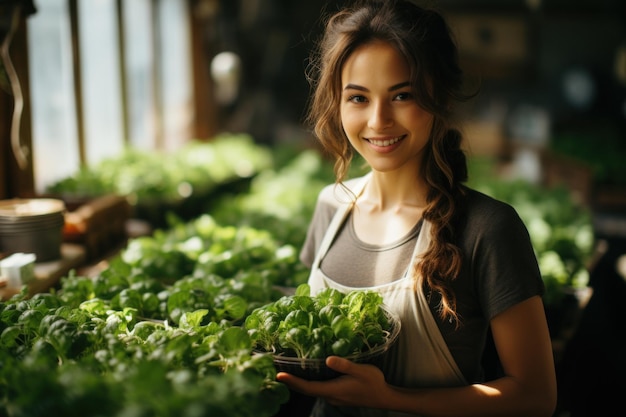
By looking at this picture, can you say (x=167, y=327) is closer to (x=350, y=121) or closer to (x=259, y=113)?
(x=350, y=121)

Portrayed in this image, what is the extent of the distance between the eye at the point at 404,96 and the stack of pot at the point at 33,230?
1.75 meters

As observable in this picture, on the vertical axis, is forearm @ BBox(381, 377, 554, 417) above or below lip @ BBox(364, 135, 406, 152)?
below

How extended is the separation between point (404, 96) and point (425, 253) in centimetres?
46

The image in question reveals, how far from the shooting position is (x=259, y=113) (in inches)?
379

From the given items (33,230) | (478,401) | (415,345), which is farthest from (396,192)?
(33,230)

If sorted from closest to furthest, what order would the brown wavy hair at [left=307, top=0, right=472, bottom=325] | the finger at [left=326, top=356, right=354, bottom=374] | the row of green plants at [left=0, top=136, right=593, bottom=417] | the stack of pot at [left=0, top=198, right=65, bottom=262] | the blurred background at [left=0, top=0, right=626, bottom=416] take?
1. the row of green plants at [left=0, top=136, right=593, bottom=417]
2. the finger at [left=326, top=356, right=354, bottom=374]
3. the brown wavy hair at [left=307, top=0, right=472, bottom=325]
4. the stack of pot at [left=0, top=198, right=65, bottom=262]
5. the blurred background at [left=0, top=0, right=626, bottom=416]

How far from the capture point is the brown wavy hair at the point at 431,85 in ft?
5.90

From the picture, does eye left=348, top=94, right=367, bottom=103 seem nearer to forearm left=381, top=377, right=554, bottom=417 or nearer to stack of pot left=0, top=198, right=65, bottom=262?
forearm left=381, top=377, right=554, bottom=417

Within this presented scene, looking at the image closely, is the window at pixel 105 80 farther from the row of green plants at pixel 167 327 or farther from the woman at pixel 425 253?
the woman at pixel 425 253

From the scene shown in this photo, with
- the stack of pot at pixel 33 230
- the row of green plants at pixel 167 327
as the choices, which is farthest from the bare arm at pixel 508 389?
the stack of pot at pixel 33 230

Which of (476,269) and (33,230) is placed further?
(33,230)

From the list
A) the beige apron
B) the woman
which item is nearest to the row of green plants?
the woman

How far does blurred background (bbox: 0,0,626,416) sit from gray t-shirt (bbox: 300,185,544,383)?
418 mm

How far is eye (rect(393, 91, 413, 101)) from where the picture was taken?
1828 mm
